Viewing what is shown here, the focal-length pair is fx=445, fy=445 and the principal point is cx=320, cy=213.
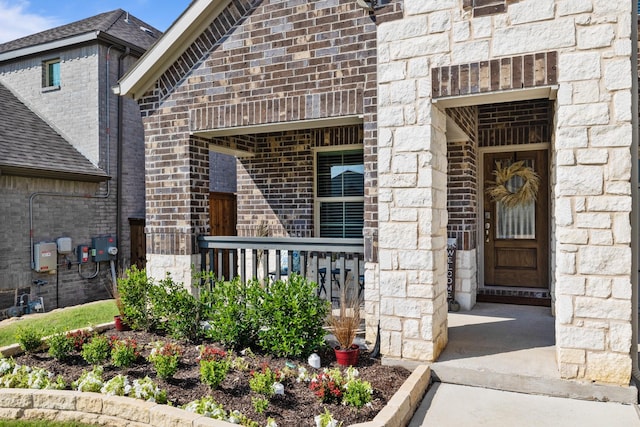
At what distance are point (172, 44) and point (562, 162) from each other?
14.8 feet

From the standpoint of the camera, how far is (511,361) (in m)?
3.83

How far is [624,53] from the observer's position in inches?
128

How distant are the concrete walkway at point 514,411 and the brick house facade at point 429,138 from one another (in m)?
0.25

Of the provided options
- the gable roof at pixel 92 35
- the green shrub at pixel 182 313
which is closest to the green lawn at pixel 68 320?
the green shrub at pixel 182 313

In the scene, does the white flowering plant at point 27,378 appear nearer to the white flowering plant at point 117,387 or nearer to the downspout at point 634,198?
the white flowering plant at point 117,387

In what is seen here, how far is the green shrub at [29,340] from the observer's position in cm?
436

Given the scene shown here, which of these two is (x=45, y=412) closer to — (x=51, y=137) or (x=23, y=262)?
(x=23, y=262)

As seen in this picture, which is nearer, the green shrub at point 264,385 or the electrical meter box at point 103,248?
the green shrub at point 264,385

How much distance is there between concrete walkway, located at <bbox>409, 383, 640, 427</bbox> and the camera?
10.0ft

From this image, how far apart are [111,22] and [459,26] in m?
10.4

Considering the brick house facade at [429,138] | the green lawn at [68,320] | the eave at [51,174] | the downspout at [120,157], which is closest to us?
the brick house facade at [429,138]

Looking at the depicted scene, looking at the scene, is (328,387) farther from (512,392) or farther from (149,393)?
(512,392)

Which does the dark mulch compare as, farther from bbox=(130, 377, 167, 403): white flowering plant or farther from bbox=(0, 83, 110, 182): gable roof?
bbox=(0, 83, 110, 182): gable roof

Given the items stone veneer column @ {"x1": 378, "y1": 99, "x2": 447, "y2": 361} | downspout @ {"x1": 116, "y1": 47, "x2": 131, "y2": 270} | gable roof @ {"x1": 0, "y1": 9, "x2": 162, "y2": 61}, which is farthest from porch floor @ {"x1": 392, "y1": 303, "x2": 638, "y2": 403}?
gable roof @ {"x1": 0, "y1": 9, "x2": 162, "y2": 61}
